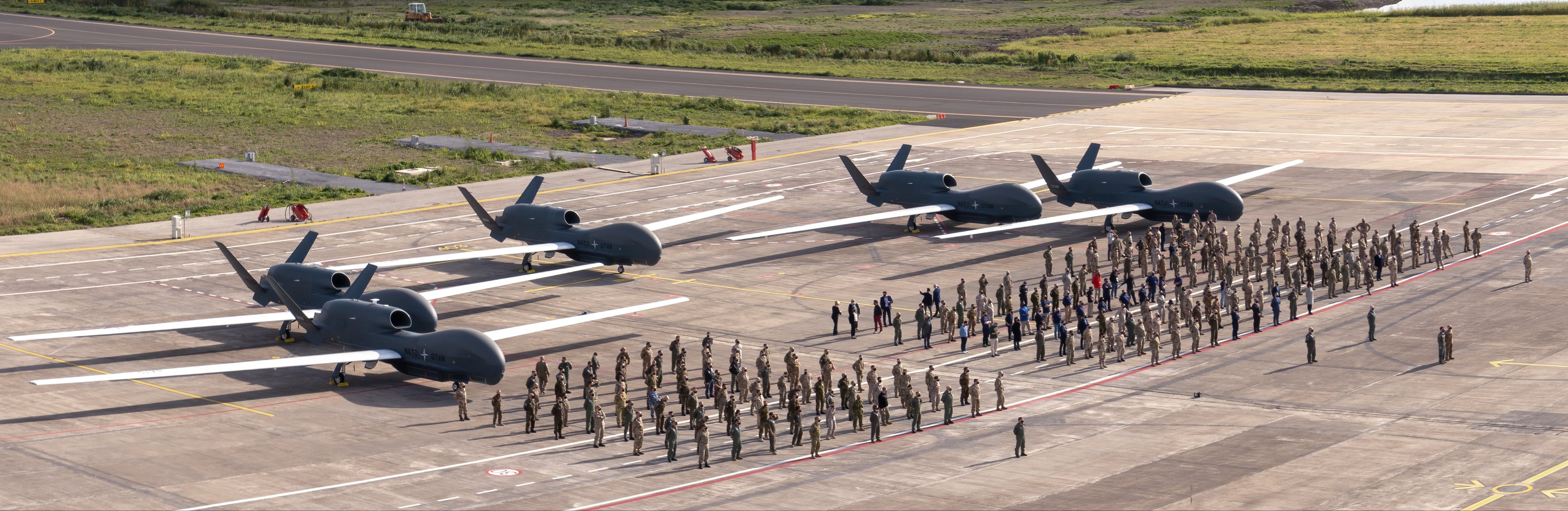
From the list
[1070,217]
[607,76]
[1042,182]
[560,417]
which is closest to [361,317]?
[560,417]

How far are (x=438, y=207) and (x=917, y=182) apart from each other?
22.7 meters

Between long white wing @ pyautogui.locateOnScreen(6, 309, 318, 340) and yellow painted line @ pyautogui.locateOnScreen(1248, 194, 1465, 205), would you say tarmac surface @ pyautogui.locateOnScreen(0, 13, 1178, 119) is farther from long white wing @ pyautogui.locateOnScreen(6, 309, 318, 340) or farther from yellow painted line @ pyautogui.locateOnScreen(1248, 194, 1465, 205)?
long white wing @ pyautogui.locateOnScreen(6, 309, 318, 340)

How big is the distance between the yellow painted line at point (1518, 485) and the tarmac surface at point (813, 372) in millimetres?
90

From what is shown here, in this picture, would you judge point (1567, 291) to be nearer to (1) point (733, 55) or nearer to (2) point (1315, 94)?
(2) point (1315, 94)

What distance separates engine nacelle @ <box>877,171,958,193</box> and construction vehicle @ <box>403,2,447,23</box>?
11287 centimetres

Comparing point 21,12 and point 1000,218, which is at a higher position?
point 21,12

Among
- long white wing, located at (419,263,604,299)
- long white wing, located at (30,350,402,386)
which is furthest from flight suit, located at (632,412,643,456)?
long white wing, located at (419,263,604,299)

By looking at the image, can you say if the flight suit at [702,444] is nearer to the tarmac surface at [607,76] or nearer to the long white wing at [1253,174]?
the long white wing at [1253,174]

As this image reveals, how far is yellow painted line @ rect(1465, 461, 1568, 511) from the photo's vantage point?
29.4 metres

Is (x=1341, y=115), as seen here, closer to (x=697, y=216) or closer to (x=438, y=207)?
(x=697, y=216)

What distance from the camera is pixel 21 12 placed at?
178m

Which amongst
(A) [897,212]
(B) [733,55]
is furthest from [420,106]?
(A) [897,212]

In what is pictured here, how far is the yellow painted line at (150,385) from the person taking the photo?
3872 cm

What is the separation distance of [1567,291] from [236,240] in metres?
50.5
